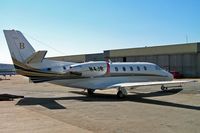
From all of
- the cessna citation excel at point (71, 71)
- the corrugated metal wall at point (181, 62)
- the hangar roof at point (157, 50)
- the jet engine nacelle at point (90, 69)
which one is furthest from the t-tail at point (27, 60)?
the corrugated metal wall at point (181, 62)

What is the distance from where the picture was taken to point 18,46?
26.0 meters

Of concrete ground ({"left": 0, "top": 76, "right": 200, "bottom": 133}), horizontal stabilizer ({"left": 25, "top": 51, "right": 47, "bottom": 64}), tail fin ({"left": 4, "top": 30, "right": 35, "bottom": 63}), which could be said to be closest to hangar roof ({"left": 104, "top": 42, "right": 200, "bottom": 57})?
tail fin ({"left": 4, "top": 30, "right": 35, "bottom": 63})

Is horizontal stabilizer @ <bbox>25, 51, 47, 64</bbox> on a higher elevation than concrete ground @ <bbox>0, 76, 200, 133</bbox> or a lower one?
higher

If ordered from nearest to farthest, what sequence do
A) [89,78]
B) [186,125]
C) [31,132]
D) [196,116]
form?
[31,132] < [186,125] < [196,116] < [89,78]

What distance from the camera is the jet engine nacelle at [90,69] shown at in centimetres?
2752

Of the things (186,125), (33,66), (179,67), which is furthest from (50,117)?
(179,67)

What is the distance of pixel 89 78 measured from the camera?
92.5ft

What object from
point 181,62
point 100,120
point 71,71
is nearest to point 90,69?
point 71,71

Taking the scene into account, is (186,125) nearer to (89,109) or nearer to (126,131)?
(126,131)

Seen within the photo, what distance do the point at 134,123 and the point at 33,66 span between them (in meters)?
13.0

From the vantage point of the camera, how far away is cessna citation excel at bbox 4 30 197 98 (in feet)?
84.2

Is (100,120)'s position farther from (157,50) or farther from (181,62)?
(157,50)

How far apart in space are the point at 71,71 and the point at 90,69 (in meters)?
1.73

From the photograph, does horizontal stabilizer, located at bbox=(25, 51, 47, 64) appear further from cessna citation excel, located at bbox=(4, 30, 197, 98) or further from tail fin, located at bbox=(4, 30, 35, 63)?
tail fin, located at bbox=(4, 30, 35, 63)
